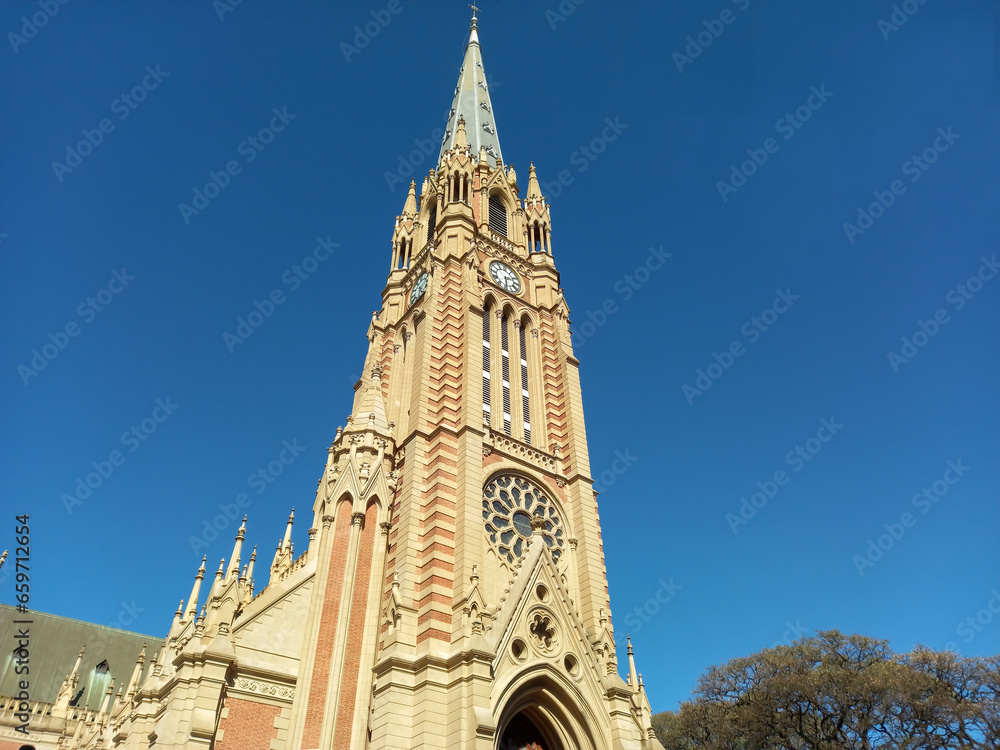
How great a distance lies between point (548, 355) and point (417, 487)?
13018 millimetres

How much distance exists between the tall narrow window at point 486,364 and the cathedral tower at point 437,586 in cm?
9

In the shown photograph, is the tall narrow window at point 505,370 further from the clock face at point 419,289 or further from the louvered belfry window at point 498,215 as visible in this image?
the louvered belfry window at point 498,215

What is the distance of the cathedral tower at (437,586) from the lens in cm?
2345

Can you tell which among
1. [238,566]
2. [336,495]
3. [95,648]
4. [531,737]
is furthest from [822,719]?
[95,648]

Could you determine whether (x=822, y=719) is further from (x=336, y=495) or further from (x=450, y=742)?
(x=336, y=495)

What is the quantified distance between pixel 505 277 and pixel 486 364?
7190mm

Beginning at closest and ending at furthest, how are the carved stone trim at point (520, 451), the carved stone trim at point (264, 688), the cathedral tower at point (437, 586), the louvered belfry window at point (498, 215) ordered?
the cathedral tower at point (437, 586) → the carved stone trim at point (264, 688) → the carved stone trim at point (520, 451) → the louvered belfry window at point (498, 215)

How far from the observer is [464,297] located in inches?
1441

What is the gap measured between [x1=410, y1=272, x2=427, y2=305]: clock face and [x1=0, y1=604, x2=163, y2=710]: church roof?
33.5 metres

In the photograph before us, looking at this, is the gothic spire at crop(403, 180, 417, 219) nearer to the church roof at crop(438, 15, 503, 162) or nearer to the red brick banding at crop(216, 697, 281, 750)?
the church roof at crop(438, 15, 503, 162)

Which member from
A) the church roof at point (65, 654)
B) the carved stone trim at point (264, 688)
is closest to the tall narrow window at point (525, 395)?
the carved stone trim at point (264, 688)

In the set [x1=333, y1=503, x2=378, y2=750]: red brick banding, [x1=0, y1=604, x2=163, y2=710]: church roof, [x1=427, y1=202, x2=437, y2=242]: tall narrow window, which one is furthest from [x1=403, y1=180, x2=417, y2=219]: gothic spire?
[x1=0, y1=604, x2=163, y2=710]: church roof

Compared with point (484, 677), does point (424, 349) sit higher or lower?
higher

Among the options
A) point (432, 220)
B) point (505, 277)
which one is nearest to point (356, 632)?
point (505, 277)
